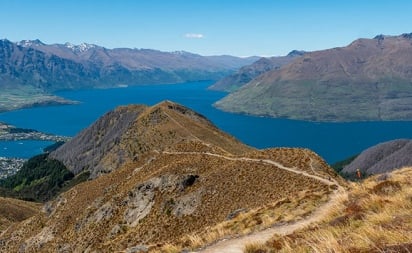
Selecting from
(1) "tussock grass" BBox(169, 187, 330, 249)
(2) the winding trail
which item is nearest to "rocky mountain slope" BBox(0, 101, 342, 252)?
(1) "tussock grass" BBox(169, 187, 330, 249)

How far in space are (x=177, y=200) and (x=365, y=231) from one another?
52170 millimetres

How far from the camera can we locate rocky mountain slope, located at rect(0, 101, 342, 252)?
53094 millimetres

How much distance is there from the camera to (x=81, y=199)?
88812mm

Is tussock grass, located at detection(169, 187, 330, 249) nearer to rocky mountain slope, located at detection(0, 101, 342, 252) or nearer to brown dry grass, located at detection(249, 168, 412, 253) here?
rocky mountain slope, located at detection(0, 101, 342, 252)

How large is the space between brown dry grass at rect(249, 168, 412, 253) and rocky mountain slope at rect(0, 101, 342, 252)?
36.4 feet

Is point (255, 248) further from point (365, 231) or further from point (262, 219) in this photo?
point (262, 219)

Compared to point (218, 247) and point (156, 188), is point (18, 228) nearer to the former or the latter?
point (156, 188)

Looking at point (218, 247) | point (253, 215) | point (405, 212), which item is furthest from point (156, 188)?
point (405, 212)

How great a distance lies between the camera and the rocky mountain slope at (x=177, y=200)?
5309 cm

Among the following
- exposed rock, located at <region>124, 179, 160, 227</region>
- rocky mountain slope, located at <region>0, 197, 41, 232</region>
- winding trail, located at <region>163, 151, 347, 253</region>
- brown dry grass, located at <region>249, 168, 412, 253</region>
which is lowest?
rocky mountain slope, located at <region>0, 197, 41, 232</region>

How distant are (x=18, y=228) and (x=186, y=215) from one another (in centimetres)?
4792

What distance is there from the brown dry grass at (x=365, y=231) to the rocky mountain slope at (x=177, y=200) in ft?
36.4

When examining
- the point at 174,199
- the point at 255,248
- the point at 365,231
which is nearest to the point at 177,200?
the point at 174,199

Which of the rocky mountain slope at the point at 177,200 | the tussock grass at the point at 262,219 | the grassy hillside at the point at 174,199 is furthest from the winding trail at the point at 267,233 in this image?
the grassy hillside at the point at 174,199
